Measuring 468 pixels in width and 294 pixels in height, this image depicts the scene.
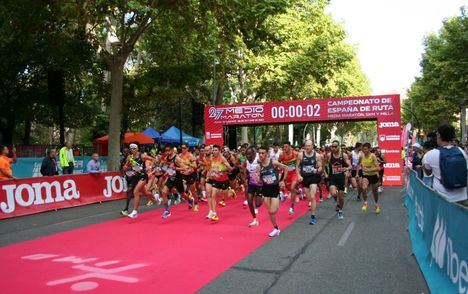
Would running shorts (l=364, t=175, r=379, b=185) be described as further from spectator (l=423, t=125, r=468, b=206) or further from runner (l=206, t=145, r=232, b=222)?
spectator (l=423, t=125, r=468, b=206)

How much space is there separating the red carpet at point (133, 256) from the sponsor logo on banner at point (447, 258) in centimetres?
287

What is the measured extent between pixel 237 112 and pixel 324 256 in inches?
712

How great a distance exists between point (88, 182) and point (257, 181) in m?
7.84

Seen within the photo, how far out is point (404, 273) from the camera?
6363 mm

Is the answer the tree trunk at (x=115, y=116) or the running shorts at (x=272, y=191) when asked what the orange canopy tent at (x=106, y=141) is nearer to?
the tree trunk at (x=115, y=116)

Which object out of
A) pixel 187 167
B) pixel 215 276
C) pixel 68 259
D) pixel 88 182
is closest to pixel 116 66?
pixel 88 182

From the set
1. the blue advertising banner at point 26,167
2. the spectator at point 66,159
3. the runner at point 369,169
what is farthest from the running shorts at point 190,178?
the blue advertising banner at point 26,167

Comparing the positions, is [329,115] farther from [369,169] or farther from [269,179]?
[269,179]

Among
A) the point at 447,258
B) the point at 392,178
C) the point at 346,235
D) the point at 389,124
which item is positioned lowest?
the point at 346,235

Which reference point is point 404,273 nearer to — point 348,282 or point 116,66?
point 348,282

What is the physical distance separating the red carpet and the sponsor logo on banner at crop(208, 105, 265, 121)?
528 inches

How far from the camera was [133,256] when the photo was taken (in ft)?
24.8

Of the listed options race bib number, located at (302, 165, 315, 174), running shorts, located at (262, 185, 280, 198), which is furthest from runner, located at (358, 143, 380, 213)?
running shorts, located at (262, 185, 280, 198)

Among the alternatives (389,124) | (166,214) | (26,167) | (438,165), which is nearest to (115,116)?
(26,167)
